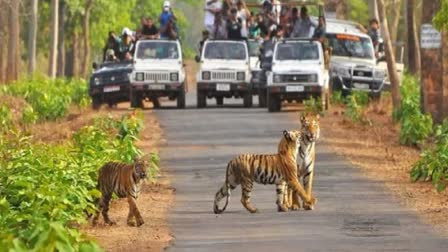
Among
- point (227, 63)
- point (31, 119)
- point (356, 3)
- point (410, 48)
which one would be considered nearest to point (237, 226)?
point (31, 119)

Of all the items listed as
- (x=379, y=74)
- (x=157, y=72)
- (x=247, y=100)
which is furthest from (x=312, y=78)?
(x=157, y=72)

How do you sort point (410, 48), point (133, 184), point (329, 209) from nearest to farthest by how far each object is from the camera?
point (133, 184) → point (329, 209) → point (410, 48)

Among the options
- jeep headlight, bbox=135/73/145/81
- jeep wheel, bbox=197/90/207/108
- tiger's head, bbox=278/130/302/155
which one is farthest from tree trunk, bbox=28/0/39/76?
tiger's head, bbox=278/130/302/155

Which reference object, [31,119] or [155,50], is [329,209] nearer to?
[31,119]

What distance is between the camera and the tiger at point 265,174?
20891 millimetres

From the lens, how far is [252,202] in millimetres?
22203

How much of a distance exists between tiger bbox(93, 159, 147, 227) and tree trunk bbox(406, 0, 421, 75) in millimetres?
31455

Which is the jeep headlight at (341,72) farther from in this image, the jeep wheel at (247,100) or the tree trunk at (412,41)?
the tree trunk at (412,41)

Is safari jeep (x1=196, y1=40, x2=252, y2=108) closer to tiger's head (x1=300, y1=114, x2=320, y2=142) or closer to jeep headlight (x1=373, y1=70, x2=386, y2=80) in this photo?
jeep headlight (x1=373, y1=70, x2=386, y2=80)

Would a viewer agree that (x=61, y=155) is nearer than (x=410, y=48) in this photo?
Yes

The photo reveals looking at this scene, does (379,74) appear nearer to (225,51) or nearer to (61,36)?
(225,51)

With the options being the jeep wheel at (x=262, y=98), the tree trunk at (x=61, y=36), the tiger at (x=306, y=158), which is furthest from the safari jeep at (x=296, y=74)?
the tree trunk at (x=61, y=36)

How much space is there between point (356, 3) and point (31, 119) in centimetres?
5564

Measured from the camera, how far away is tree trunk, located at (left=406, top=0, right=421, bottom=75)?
52.6m
